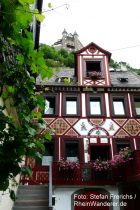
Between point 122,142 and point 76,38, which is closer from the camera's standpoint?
point 122,142

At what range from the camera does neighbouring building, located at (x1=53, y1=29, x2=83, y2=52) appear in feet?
318

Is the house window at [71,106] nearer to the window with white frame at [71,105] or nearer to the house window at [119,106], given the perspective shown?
the window with white frame at [71,105]

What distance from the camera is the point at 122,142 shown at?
49.8ft

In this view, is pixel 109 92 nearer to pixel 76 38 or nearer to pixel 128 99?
pixel 128 99

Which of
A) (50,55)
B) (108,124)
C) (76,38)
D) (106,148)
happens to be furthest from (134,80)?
(76,38)

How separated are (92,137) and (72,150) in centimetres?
131

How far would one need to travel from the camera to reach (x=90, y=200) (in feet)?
42.5

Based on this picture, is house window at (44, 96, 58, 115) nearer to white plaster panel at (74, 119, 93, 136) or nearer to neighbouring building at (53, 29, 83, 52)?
white plaster panel at (74, 119, 93, 136)

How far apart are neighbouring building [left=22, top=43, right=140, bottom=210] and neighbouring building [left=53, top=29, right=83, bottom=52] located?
259ft

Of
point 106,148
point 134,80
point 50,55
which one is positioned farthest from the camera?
point 50,55

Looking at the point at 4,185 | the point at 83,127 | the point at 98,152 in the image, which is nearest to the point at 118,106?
the point at 83,127

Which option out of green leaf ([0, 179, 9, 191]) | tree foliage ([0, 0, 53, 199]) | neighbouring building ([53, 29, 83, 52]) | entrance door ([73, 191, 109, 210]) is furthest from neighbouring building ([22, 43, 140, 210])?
neighbouring building ([53, 29, 83, 52])

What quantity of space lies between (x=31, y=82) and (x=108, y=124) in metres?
13.1

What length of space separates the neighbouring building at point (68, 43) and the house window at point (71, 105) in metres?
80.9
